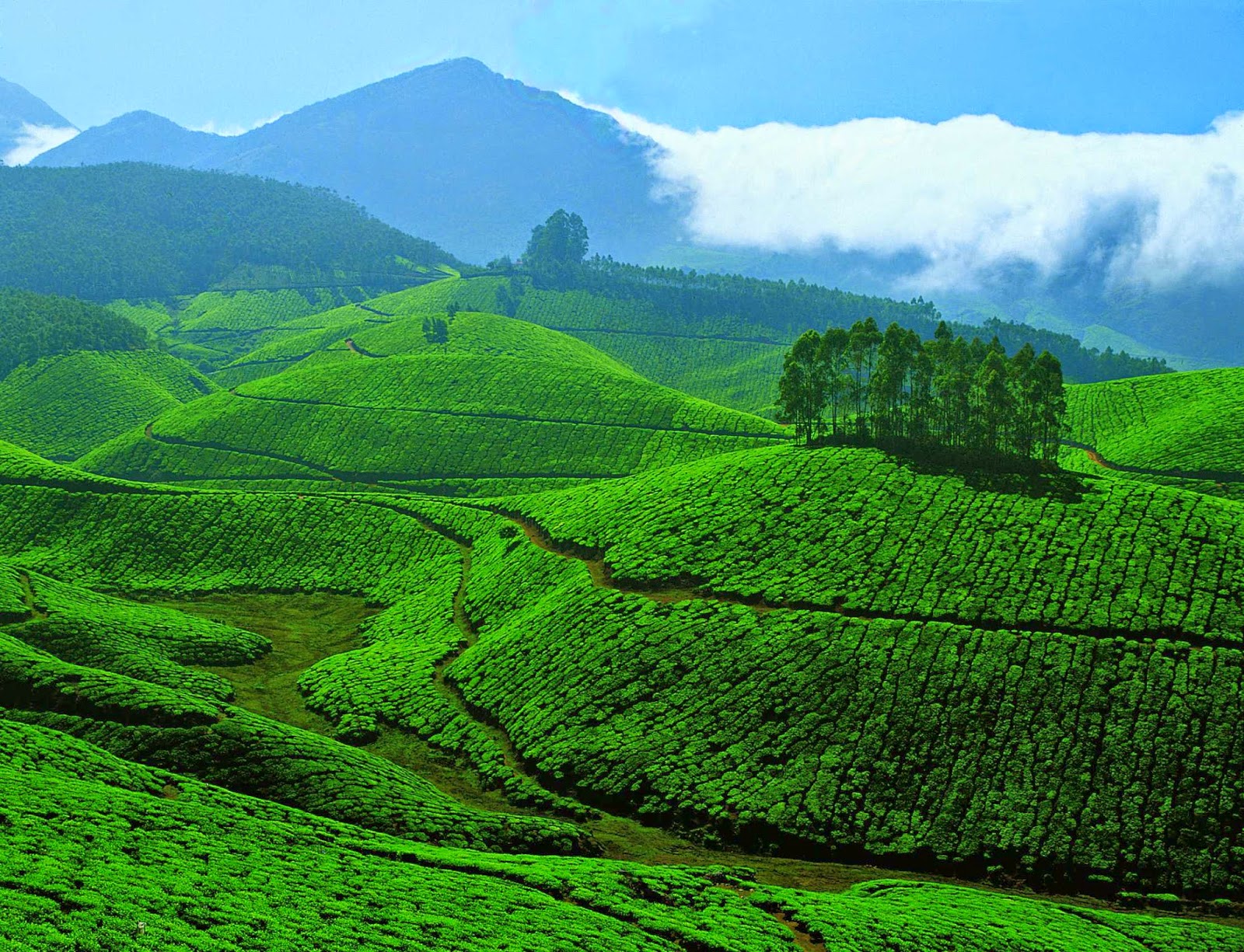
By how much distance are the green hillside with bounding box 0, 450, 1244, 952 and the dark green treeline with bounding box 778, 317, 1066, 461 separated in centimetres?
1500

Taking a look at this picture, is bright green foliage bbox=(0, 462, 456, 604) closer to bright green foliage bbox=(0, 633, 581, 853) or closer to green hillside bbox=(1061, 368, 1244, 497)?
bright green foliage bbox=(0, 633, 581, 853)

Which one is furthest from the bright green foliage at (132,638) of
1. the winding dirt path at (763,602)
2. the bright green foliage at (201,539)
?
the winding dirt path at (763,602)

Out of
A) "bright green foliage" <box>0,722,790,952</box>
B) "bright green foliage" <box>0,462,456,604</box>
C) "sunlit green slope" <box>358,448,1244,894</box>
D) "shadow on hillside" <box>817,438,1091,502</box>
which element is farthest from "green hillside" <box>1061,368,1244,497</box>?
"bright green foliage" <box>0,722,790,952</box>

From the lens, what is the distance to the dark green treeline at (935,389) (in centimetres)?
11712

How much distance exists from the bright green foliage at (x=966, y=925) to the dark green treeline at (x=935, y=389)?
62.5m

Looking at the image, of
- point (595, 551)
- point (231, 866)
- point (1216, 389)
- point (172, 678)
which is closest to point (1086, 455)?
point (1216, 389)

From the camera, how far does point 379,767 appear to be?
7381cm

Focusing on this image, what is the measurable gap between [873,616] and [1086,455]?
126855 millimetres

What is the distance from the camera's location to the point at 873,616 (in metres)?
85.8

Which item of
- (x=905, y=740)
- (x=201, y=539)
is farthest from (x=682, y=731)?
(x=201, y=539)

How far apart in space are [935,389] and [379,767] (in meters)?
86.9

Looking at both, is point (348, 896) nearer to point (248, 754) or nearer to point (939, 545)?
point (248, 754)

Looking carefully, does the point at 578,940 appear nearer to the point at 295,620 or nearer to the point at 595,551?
the point at 595,551

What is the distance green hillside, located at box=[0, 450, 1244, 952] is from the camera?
44.5 m
